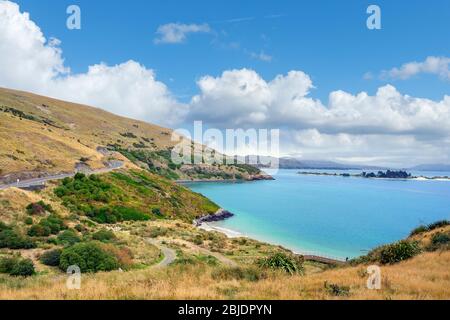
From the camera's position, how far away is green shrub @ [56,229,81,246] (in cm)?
3090

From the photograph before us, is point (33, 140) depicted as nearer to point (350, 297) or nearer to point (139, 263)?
point (139, 263)

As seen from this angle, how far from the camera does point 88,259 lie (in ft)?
79.7

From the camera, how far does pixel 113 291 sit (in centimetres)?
986

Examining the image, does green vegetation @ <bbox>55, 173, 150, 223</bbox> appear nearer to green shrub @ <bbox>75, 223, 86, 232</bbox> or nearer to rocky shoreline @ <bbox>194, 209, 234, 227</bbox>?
green shrub @ <bbox>75, 223, 86, 232</bbox>

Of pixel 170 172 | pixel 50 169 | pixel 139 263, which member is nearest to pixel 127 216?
pixel 50 169

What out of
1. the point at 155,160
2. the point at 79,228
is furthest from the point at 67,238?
the point at 155,160

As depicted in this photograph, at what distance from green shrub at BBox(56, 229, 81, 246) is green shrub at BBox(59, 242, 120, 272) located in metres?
6.17

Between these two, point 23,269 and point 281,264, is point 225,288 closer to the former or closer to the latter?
point 281,264

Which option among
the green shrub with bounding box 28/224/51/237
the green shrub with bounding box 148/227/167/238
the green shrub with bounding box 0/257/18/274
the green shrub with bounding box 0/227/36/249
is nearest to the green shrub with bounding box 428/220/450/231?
the green shrub with bounding box 0/257/18/274

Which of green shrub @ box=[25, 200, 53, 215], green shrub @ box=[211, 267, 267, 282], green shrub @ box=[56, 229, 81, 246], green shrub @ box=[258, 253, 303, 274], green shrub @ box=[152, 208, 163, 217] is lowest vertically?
green shrub @ box=[152, 208, 163, 217]

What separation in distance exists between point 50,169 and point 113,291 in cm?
6115

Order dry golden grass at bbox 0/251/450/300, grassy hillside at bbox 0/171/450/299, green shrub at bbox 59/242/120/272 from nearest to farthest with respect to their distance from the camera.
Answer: dry golden grass at bbox 0/251/450/300
grassy hillside at bbox 0/171/450/299
green shrub at bbox 59/242/120/272

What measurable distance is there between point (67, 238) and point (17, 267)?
11.3 m

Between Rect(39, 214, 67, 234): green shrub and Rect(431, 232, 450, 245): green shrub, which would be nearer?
Rect(431, 232, 450, 245): green shrub
